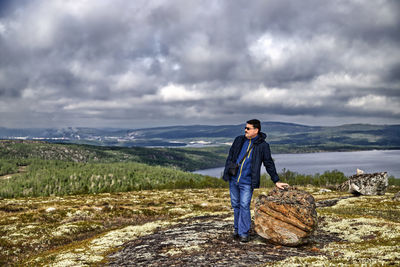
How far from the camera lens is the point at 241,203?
16000mm

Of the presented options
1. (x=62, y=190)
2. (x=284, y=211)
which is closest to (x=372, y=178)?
(x=284, y=211)

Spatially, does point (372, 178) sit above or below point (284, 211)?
below

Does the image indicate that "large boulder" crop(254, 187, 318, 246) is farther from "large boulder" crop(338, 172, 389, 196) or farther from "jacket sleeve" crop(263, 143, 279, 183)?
"large boulder" crop(338, 172, 389, 196)

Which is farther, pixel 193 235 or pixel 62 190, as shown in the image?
pixel 62 190

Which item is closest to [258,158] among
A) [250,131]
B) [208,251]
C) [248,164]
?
[248,164]

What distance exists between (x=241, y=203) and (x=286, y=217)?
373 centimetres

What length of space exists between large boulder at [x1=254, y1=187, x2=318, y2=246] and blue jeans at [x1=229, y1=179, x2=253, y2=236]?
144cm

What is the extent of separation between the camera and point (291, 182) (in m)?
188

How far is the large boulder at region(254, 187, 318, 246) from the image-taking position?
16.6 metres

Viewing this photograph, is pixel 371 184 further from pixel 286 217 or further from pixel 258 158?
pixel 258 158

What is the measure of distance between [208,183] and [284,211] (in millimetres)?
168879

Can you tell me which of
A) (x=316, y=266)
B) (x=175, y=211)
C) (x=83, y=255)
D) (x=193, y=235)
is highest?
(x=316, y=266)

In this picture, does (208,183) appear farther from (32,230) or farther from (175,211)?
(32,230)

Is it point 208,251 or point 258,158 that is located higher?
point 258,158
